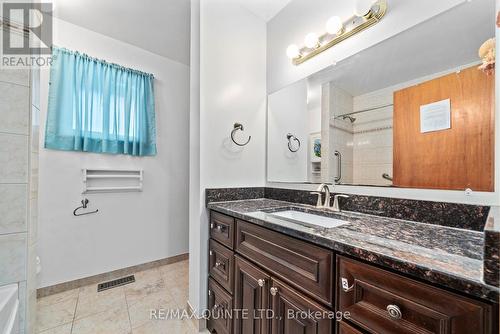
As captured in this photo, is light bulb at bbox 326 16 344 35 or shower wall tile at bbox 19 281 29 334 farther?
light bulb at bbox 326 16 344 35

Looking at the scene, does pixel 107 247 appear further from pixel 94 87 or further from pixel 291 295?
pixel 291 295

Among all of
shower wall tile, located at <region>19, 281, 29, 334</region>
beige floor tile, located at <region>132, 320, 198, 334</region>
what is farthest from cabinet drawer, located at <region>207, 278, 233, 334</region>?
shower wall tile, located at <region>19, 281, 29, 334</region>

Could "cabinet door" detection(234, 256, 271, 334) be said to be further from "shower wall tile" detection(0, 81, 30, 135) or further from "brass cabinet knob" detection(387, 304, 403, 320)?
"shower wall tile" detection(0, 81, 30, 135)

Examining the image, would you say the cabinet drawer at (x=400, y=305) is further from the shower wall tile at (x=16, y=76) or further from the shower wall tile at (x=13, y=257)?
the shower wall tile at (x=16, y=76)

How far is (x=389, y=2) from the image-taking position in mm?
1085

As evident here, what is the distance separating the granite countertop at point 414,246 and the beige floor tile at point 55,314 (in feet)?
5.58

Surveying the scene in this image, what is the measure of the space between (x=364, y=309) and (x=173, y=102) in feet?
8.74


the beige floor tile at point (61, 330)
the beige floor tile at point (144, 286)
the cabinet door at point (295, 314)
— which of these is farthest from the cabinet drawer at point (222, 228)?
the beige floor tile at point (61, 330)

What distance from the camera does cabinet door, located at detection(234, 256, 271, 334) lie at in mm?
966

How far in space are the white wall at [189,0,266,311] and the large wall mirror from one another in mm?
489

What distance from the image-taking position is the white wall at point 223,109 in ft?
4.98

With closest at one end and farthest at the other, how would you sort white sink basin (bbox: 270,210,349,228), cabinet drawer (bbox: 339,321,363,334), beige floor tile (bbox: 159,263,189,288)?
cabinet drawer (bbox: 339,321,363,334)
white sink basin (bbox: 270,210,349,228)
beige floor tile (bbox: 159,263,189,288)

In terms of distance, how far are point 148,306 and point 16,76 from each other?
69.1 inches

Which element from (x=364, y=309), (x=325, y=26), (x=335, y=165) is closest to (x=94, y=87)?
(x=325, y=26)
